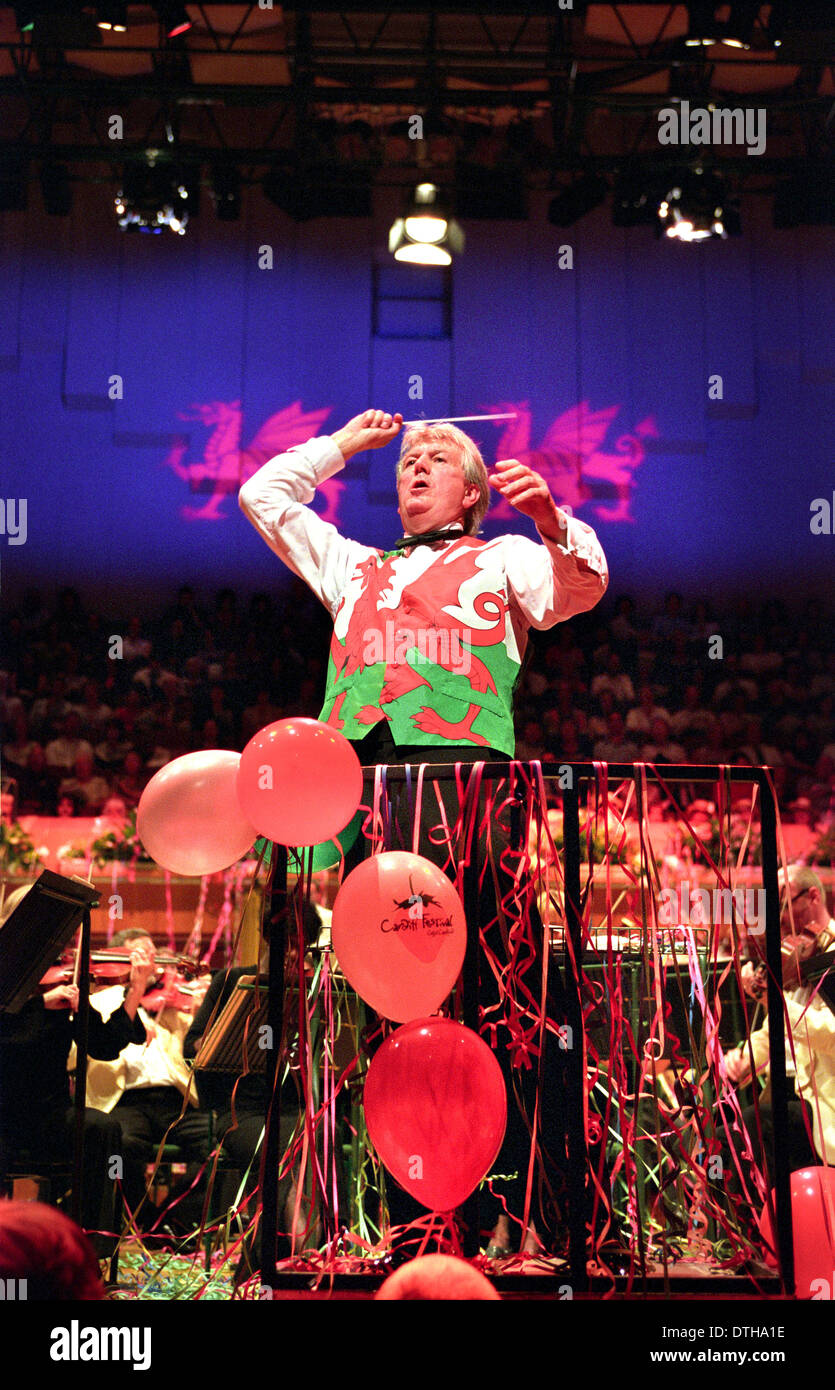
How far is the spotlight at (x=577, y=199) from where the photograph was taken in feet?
19.9

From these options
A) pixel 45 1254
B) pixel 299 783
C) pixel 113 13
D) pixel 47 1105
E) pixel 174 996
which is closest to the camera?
pixel 45 1254

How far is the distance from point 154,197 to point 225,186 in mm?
700

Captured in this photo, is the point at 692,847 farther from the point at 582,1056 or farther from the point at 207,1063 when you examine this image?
the point at 582,1056

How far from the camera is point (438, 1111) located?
6.42ft

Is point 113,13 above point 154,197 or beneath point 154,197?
above

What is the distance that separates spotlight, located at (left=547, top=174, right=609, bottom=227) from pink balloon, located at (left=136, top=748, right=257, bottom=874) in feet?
15.1

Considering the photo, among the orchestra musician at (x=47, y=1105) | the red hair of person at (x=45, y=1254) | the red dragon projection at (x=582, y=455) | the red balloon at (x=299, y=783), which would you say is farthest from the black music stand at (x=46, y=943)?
the red dragon projection at (x=582, y=455)

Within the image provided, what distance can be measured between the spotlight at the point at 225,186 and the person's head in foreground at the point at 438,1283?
17.5 ft

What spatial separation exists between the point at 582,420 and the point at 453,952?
4.81 meters

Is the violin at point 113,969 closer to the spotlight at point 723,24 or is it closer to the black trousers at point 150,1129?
the black trousers at point 150,1129

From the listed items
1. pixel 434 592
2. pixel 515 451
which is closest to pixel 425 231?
pixel 515 451

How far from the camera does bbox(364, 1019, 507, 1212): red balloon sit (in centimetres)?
196

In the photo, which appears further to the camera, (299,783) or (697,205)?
(697,205)

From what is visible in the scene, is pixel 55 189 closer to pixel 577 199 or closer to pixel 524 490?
pixel 577 199
